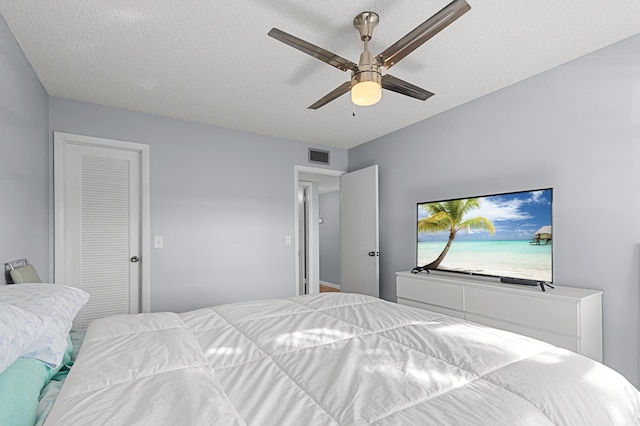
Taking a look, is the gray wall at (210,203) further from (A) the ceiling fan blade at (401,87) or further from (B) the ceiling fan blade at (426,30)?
(B) the ceiling fan blade at (426,30)

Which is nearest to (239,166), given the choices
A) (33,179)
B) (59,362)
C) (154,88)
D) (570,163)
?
Result: (154,88)

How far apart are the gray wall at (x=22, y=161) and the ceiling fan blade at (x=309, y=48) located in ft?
5.16

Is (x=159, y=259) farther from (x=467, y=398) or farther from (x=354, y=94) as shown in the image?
(x=467, y=398)

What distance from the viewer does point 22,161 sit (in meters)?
2.05

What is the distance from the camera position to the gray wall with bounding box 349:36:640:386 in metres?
2.07

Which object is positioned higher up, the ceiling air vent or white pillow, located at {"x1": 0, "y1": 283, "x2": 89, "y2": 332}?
the ceiling air vent

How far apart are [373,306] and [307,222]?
3593 mm

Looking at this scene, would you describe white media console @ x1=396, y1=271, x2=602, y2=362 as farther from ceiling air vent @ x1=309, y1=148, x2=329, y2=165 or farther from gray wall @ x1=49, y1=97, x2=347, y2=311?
ceiling air vent @ x1=309, y1=148, x2=329, y2=165

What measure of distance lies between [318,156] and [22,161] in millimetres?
3009

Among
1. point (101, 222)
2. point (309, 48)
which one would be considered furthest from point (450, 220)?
point (101, 222)

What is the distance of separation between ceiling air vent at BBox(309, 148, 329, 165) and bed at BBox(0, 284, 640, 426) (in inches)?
120

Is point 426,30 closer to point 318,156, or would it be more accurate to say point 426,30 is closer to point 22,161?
point 22,161

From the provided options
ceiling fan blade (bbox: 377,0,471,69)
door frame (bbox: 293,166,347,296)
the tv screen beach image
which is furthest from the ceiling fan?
door frame (bbox: 293,166,347,296)

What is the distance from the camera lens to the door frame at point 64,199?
9.11 ft
